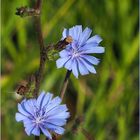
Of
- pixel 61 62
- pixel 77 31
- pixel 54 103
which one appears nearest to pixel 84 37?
pixel 77 31

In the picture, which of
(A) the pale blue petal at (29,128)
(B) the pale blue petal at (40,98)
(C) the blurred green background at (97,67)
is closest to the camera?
(A) the pale blue petal at (29,128)

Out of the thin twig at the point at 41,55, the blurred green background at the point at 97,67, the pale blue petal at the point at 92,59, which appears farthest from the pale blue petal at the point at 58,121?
the blurred green background at the point at 97,67

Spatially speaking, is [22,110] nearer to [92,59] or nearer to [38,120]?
[38,120]

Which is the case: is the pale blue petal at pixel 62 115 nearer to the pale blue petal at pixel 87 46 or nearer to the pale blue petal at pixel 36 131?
the pale blue petal at pixel 36 131

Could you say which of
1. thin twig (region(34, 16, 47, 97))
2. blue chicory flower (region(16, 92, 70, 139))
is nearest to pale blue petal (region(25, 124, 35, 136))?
blue chicory flower (region(16, 92, 70, 139))

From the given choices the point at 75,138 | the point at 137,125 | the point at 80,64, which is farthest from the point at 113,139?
the point at 80,64

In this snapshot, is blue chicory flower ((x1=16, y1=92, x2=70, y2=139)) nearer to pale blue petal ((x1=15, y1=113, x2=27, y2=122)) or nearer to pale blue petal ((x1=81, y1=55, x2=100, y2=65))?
pale blue petal ((x1=15, y1=113, x2=27, y2=122))
